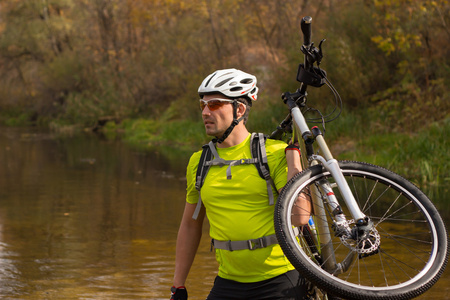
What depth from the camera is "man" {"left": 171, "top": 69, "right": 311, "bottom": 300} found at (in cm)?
365

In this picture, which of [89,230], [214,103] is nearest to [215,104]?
[214,103]

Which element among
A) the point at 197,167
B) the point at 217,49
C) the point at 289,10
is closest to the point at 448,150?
the point at 197,167

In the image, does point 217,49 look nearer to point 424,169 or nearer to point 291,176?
point 424,169

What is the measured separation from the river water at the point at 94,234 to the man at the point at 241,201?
10.1 feet

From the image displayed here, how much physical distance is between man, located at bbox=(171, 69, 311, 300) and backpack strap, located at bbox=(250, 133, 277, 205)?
0.07 ft

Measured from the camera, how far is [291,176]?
11.6 ft

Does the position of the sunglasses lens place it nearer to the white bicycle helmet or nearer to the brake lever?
the white bicycle helmet

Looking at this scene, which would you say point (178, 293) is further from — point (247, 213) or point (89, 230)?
point (89, 230)

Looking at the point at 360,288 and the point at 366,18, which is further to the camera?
the point at 366,18

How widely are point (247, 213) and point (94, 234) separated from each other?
260 inches

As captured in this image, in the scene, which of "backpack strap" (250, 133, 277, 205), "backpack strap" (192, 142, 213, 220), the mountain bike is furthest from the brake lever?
"backpack strap" (192, 142, 213, 220)

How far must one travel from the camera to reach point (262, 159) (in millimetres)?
3686

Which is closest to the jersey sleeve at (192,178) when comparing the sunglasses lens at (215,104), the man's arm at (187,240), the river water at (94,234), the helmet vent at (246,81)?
the man's arm at (187,240)

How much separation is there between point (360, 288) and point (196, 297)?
3.80 metres
